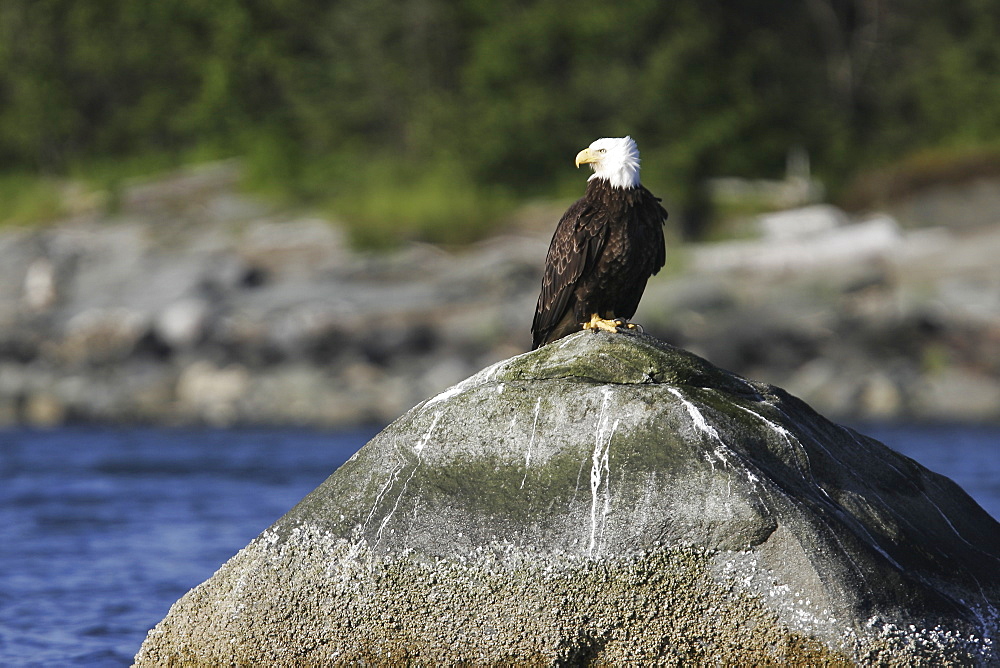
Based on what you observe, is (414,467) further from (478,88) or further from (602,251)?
(478,88)

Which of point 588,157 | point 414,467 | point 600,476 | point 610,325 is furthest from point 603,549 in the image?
point 588,157

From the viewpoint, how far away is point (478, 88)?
35.7 meters

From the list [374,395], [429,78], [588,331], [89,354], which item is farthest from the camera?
[429,78]

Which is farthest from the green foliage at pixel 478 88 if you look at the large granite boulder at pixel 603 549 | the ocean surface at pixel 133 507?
the large granite boulder at pixel 603 549

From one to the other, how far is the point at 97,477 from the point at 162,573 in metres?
7.24

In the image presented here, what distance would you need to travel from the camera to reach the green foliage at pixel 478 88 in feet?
109

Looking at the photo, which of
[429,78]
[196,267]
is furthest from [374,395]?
[429,78]

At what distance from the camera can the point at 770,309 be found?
78.8ft

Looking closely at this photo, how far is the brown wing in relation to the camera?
21.5 feet

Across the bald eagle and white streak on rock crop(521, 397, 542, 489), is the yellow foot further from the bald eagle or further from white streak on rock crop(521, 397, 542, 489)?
white streak on rock crop(521, 397, 542, 489)

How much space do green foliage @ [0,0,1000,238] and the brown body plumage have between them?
23644 mm

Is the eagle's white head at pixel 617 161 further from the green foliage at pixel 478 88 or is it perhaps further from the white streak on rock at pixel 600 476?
the green foliage at pixel 478 88

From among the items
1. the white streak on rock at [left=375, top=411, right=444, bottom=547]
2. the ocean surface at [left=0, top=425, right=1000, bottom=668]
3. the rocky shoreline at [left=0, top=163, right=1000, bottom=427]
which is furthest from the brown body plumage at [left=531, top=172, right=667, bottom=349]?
the rocky shoreline at [left=0, top=163, right=1000, bottom=427]

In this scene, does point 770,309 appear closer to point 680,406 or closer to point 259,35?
point 680,406
